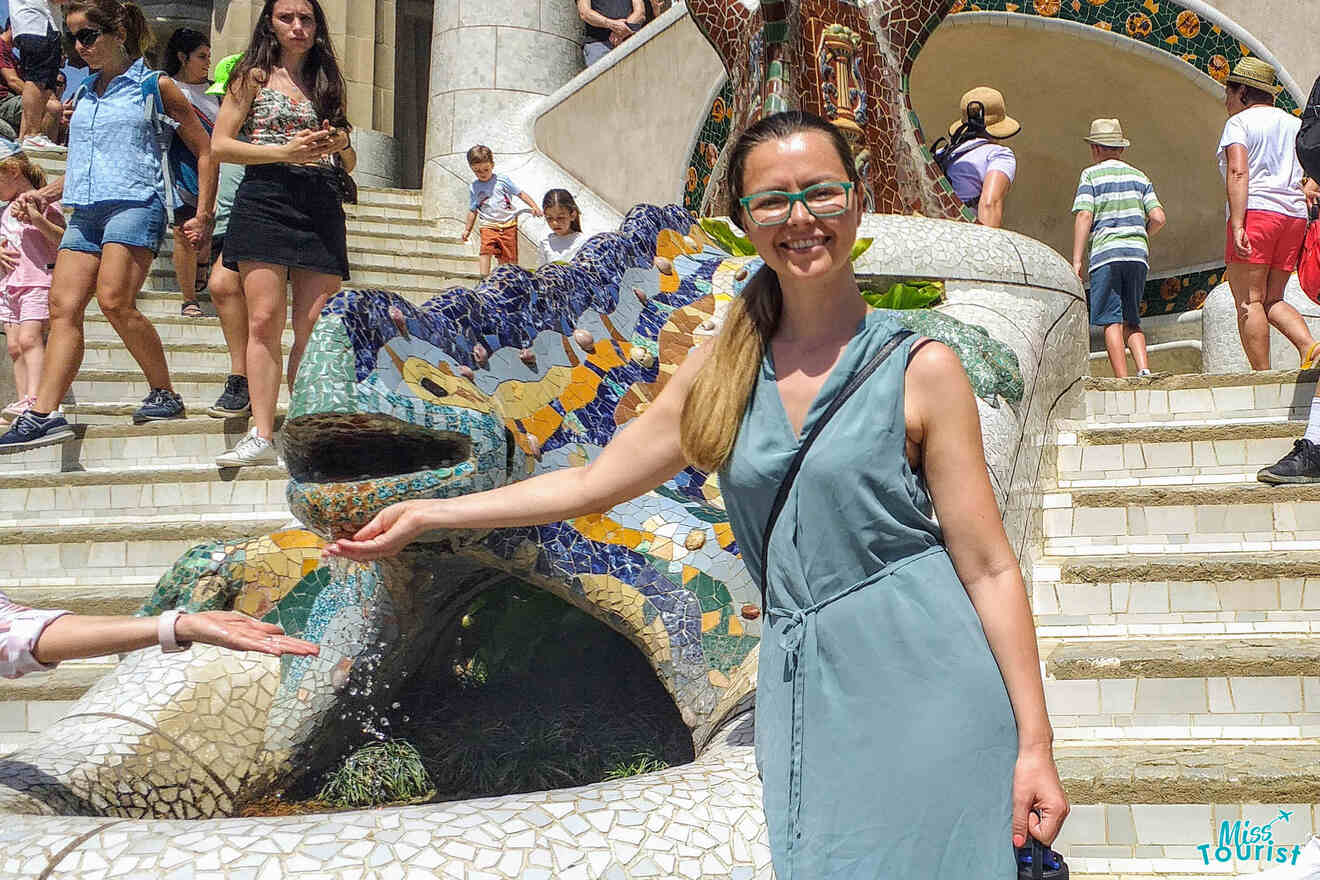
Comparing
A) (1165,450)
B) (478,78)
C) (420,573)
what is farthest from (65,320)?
(478,78)

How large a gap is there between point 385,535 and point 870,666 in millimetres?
771

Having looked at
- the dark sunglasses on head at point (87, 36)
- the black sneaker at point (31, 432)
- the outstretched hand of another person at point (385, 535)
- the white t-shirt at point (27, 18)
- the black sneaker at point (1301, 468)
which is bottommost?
the black sneaker at point (31, 432)

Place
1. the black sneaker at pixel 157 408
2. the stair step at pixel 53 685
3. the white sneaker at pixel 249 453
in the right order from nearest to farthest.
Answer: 1. the stair step at pixel 53 685
2. the white sneaker at pixel 249 453
3. the black sneaker at pixel 157 408

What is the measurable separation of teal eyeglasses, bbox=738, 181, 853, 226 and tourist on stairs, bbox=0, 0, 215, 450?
14.4ft

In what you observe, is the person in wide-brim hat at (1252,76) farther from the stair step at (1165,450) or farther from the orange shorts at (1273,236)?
the stair step at (1165,450)

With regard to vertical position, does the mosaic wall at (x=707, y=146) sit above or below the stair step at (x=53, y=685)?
above

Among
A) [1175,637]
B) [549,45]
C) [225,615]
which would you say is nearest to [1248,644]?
[1175,637]

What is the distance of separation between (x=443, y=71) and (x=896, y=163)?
8.89 metres

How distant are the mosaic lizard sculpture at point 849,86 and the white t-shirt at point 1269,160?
1.96 m

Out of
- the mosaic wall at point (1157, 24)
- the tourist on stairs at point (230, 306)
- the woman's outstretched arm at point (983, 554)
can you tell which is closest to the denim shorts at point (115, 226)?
the tourist on stairs at point (230, 306)

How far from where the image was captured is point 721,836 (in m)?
2.08

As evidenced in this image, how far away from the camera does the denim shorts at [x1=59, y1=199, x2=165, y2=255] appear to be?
A: 5.64 m

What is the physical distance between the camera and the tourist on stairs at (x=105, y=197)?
5.63 meters

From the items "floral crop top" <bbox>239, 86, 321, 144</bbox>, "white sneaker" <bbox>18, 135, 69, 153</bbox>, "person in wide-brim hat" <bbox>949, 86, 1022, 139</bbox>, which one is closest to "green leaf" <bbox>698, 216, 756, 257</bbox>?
"floral crop top" <bbox>239, 86, 321, 144</bbox>
